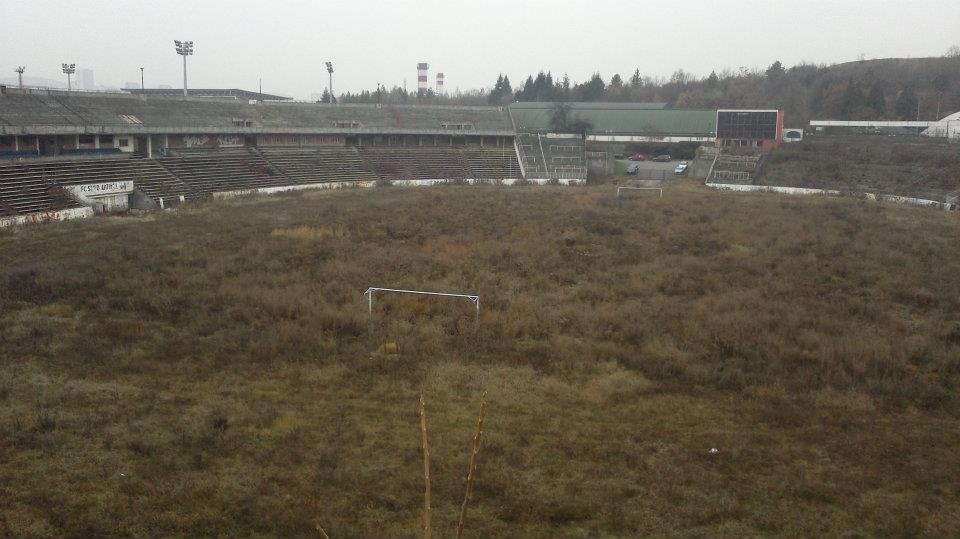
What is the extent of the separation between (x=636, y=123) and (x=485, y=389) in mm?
52182

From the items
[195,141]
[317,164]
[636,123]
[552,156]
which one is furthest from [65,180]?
[636,123]

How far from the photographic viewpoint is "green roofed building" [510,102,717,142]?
56531 mm

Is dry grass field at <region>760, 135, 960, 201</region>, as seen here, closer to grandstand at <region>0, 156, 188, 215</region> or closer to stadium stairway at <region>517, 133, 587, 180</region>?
stadium stairway at <region>517, 133, 587, 180</region>

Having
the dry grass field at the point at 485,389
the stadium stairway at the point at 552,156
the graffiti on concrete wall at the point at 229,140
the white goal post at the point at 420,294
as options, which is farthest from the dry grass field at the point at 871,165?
the graffiti on concrete wall at the point at 229,140

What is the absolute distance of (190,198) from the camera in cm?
3397

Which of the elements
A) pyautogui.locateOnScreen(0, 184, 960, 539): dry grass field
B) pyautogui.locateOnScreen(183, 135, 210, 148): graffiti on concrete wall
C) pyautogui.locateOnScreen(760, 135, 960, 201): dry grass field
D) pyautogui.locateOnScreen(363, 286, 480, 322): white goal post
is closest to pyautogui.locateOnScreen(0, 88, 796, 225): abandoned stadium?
pyautogui.locateOnScreen(183, 135, 210, 148): graffiti on concrete wall

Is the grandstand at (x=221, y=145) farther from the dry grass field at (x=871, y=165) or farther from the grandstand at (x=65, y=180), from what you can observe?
the dry grass field at (x=871, y=165)

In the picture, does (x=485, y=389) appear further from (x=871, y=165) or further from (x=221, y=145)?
(x=871, y=165)

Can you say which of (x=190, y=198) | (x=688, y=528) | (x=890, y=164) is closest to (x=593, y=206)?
→ (x=190, y=198)

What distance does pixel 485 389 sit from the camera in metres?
10.8

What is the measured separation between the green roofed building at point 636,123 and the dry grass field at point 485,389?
36.1 m

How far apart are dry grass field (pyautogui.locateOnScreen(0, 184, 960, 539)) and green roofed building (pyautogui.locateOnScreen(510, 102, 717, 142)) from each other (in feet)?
118

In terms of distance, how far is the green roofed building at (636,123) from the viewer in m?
56.5

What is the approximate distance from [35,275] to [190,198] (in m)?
17.9
